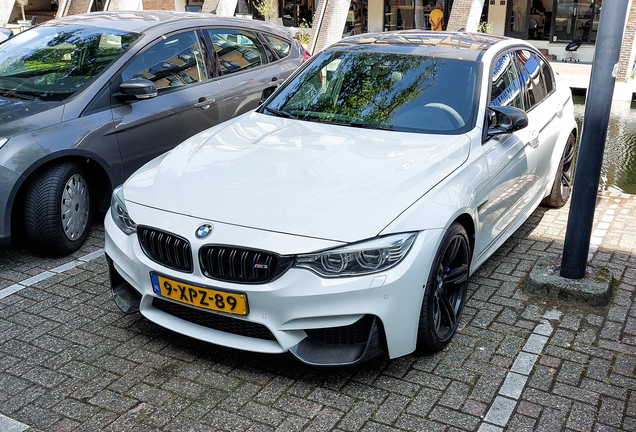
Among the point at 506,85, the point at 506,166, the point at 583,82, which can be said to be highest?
the point at 506,85

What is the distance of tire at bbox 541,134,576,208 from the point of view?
20.6ft

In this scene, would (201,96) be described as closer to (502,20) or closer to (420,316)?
(420,316)

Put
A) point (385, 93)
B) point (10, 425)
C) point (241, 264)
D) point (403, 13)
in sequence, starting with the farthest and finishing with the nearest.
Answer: point (403, 13), point (385, 93), point (241, 264), point (10, 425)

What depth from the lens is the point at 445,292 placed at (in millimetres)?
3871

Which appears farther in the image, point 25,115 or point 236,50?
point 236,50

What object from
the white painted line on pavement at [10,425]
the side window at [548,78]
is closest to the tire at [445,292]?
the white painted line on pavement at [10,425]

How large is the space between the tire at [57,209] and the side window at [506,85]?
329 cm

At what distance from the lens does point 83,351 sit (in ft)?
12.7

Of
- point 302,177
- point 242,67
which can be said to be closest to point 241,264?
point 302,177

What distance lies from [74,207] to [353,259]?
296 cm

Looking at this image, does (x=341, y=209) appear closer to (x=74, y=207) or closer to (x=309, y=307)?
(x=309, y=307)

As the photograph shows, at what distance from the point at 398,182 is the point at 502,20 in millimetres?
24258

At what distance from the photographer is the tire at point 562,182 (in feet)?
20.6

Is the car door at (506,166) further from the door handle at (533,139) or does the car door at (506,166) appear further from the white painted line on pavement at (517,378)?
the white painted line on pavement at (517,378)
